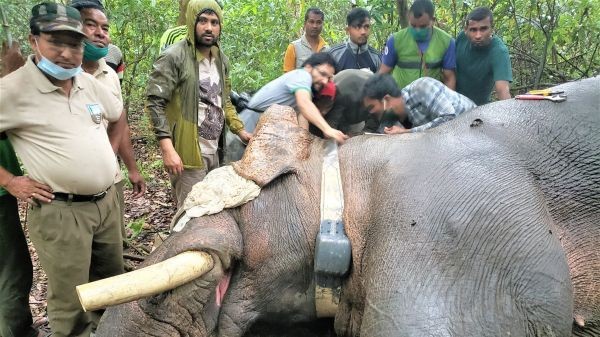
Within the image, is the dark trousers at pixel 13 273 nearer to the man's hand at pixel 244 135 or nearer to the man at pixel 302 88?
the man's hand at pixel 244 135

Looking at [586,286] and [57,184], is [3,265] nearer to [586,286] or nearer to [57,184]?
[57,184]

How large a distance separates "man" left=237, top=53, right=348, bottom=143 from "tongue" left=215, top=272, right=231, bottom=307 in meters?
1.74

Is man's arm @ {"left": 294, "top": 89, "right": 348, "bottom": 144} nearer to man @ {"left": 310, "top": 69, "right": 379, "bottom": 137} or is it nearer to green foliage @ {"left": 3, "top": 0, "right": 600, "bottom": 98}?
man @ {"left": 310, "top": 69, "right": 379, "bottom": 137}

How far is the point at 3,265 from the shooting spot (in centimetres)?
374

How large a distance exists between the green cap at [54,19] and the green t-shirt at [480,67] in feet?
12.7

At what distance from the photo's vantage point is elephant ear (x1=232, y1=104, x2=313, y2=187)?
2627 millimetres

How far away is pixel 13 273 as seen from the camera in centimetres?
378

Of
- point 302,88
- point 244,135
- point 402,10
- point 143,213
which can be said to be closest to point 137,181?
point 244,135

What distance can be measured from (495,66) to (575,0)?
274 centimetres

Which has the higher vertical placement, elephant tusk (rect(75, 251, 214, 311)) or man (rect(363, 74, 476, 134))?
man (rect(363, 74, 476, 134))

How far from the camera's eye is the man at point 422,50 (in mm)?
5508

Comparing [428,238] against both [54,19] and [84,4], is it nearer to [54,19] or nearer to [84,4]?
[54,19]

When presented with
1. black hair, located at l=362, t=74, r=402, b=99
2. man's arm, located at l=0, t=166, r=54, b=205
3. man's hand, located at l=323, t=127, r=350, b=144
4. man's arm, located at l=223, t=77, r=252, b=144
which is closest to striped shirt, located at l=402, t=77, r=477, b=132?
black hair, located at l=362, t=74, r=402, b=99

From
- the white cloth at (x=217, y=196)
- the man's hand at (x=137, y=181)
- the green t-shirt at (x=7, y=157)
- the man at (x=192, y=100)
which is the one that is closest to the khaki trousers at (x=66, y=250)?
Answer: the green t-shirt at (x=7, y=157)
